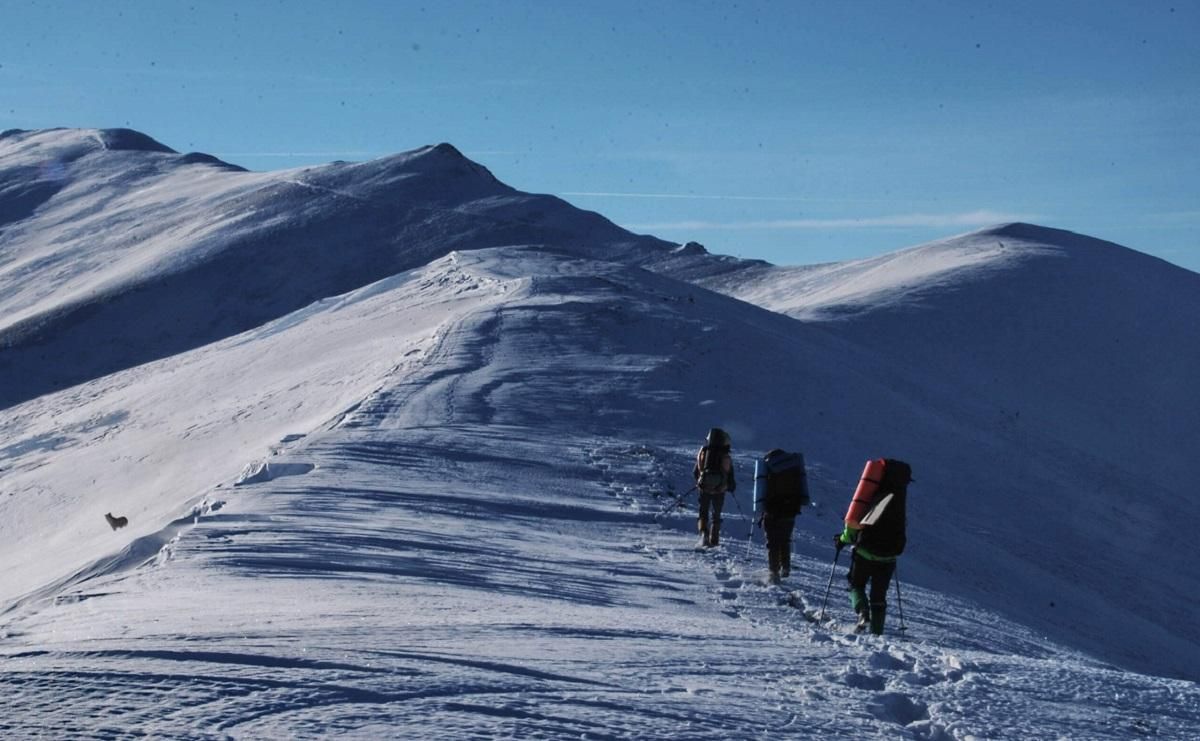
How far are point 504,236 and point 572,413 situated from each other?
5317 cm

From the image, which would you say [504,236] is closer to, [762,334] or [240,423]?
[762,334]

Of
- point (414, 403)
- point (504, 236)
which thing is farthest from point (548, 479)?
point (504, 236)

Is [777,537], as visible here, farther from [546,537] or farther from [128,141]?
[128,141]

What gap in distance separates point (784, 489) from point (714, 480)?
203cm

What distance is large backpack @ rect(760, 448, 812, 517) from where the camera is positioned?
13.2 m

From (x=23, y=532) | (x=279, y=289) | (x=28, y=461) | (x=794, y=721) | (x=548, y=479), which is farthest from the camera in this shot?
(x=279, y=289)

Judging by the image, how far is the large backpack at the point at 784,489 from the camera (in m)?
13.2

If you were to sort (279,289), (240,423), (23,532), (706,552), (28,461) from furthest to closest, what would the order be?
(279,289)
(28,461)
(240,423)
(23,532)
(706,552)

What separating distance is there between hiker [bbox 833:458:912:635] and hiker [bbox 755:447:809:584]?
2.45 metres

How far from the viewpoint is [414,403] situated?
25.2m

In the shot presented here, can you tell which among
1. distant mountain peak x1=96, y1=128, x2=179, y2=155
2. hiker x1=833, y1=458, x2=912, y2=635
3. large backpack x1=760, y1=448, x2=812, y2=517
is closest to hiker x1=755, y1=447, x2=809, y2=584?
large backpack x1=760, y1=448, x2=812, y2=517

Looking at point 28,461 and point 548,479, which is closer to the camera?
point 548,479

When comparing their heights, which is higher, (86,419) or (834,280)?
(834,280)

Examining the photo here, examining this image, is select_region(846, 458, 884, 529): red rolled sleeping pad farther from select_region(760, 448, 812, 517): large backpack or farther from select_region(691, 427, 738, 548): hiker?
select_region(691, 427, 738, 548): hiker
